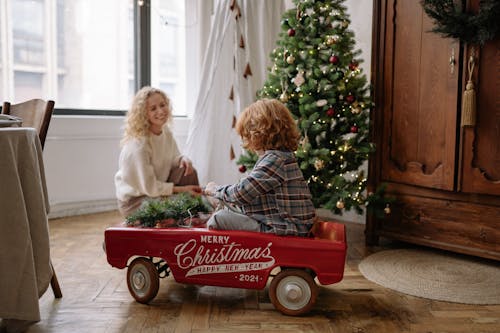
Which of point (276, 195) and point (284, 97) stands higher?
point (284, 97)

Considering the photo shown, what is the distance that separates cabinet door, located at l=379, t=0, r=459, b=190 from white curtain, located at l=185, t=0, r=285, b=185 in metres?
1.05

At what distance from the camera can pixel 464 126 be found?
9.14 feet

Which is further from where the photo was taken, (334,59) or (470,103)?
(334,59)

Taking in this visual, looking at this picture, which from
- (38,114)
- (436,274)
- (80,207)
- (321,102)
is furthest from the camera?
(80,207)

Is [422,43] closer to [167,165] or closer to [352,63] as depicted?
[352,63]

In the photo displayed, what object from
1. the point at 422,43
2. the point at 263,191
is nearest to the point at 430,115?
the point at 422,43

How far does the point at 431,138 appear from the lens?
9.62 ft

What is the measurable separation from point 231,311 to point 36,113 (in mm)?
1188

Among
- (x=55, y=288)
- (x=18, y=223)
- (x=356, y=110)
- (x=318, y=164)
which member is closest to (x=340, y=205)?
(x=318, y=164)

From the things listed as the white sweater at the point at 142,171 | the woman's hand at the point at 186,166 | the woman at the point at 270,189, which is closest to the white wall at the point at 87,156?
the white sweater at the point at 142,171

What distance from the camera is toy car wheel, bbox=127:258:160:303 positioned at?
2.16 m

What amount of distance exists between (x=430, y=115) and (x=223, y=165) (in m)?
1.61

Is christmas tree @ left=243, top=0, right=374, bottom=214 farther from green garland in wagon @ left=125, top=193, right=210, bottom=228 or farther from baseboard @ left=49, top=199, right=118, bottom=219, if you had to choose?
baseboard @ left=49, top=199, right=118, bottom=219

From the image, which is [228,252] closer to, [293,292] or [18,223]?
[293,292]
